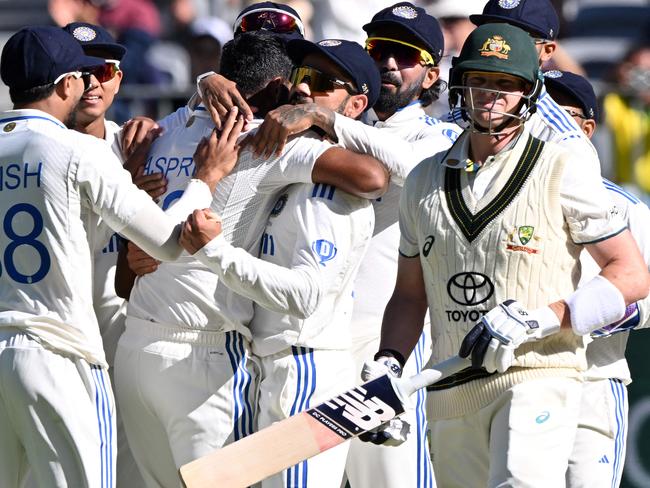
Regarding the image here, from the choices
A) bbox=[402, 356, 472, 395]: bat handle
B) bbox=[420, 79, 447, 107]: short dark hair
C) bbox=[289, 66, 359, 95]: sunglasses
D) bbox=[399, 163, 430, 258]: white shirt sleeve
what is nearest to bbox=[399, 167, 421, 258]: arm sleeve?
bbox=[399, 163, 430, 258]: white shirt sleeve

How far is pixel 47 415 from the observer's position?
4816 millimetres

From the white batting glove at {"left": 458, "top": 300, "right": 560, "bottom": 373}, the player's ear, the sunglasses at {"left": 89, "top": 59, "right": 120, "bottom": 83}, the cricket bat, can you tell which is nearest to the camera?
the white batting glove at {"left": 458, "top": 300, "right": 560, "bottom": 373}

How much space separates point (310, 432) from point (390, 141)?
133cm

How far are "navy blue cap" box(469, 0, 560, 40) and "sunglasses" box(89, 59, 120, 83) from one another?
1.74 metres

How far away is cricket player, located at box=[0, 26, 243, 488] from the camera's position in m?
4.77

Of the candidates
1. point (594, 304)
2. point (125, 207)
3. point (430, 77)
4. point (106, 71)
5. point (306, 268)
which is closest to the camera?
point (594, 304)

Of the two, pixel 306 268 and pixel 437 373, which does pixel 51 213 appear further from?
pixel 437 373

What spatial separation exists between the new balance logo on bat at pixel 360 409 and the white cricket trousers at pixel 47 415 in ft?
2.76

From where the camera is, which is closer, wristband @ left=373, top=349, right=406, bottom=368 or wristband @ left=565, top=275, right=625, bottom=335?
wristband @ left=565, top=275, right=625, bottom=335

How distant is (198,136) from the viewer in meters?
5.28

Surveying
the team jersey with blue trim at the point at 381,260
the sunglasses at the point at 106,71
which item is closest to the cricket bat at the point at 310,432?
the team jersey with blue trim at the point at 381,260

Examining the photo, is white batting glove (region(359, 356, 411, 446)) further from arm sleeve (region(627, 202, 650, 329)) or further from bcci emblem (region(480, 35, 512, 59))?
arm sleeve (region(627, 202, 650, 329))

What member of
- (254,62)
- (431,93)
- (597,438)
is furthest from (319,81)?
(597,438)

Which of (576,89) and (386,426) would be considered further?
(576,89)
